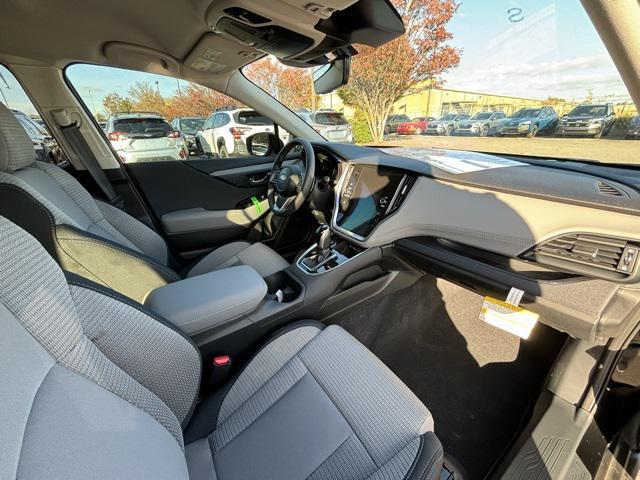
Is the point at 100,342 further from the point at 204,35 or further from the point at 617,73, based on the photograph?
the point at 204,35

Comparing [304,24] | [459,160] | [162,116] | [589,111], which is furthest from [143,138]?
[589,111]

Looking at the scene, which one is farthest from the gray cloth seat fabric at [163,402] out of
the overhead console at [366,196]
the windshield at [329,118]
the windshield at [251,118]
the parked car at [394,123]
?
the windshield at [329,118]

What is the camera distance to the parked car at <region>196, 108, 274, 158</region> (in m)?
2.46

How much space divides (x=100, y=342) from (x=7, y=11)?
169 centimetres

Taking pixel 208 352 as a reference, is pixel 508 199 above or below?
above

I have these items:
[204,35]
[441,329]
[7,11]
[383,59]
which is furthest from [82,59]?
[383,59]

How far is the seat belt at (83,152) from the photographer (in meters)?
2.04

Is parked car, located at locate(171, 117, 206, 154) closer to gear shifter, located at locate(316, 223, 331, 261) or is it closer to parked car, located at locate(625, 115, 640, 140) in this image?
gear shifter, located at locate(316, 223, 331, 261)

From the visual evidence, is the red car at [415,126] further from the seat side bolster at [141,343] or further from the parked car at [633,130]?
the seat side bolster at [141,343]

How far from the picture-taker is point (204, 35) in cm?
163

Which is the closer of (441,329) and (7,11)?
(7,11)

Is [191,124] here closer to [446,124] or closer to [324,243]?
[324,243]

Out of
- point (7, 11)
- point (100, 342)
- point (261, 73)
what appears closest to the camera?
point (100, 342)

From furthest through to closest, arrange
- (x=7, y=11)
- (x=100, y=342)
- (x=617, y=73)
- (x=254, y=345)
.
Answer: (x=7, y=11) < (x=254, y=345) < (x=100, y=342) < (x=617, y=73)
